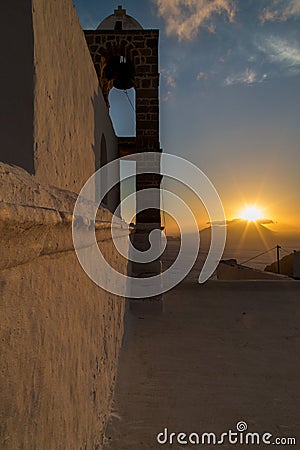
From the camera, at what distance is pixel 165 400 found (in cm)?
295

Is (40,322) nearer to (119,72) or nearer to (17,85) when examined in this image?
(17,85)

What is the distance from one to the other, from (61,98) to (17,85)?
2.33 feet

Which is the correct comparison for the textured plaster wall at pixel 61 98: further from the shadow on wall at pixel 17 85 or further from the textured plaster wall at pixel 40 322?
the textured plaster wall at pixel 40 322

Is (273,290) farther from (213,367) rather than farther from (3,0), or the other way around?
(3,0)

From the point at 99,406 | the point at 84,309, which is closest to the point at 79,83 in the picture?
the point at 84,309

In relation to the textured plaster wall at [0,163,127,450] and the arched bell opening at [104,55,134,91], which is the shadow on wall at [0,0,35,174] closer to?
the textured plaster wall at [0,163,127,450]

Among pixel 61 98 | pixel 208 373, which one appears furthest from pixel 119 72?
pixel 208 373

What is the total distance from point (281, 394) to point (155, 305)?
277 cm

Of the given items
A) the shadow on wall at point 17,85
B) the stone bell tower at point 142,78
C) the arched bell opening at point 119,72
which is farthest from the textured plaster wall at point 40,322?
the arched bell opening at point 119,72

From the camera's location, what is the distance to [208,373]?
11.2 feet

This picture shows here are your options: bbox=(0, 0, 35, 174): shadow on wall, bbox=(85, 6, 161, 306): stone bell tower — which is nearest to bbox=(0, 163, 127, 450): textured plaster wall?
bbox=(0, 0, 35, 174): shadow on wall

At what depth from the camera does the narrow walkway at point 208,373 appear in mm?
2602

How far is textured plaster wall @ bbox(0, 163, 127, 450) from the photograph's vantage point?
0.77m

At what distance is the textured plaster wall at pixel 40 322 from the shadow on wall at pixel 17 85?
3.58 feet
